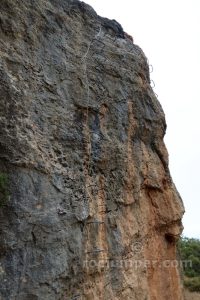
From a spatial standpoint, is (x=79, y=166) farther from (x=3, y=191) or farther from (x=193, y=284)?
(x=193, y=284)

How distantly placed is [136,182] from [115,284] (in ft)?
7.12

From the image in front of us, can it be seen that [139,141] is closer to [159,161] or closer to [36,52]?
[159,161]

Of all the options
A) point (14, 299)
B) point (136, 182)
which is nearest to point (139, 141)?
point (136, 182)

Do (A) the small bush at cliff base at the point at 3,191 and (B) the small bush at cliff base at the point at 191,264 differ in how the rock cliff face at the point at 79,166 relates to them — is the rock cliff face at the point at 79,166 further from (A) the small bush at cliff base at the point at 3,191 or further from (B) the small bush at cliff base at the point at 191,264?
(B) the small bush at cliff base at the point at 191,264

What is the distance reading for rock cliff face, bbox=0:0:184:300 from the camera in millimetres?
6699

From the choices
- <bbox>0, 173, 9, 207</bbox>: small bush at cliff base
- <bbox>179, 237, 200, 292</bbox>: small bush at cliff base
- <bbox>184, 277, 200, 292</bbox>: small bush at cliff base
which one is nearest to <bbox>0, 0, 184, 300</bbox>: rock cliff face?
<bbox>0, 173, 9, 207</bbox>: small bush at cliff base

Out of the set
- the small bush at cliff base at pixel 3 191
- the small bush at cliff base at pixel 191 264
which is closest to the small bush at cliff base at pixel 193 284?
the small bush at cliff base at pixel 191 264

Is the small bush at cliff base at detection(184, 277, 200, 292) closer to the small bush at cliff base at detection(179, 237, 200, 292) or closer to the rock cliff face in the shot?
the small bush at cliff base at detection(179, 237, 200, 292)

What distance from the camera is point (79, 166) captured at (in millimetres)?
7820

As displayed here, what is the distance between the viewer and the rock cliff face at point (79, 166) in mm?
6699

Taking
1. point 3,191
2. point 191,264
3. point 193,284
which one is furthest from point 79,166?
point 191,264

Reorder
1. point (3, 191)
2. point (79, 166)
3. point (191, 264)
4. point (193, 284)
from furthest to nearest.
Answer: point (191, 264), point (193, 284), point (79, 166), point (3, 191)

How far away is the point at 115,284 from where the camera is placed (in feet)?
25.8

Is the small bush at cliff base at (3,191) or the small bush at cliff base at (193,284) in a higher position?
the small bush at cliff base at (3,191)
